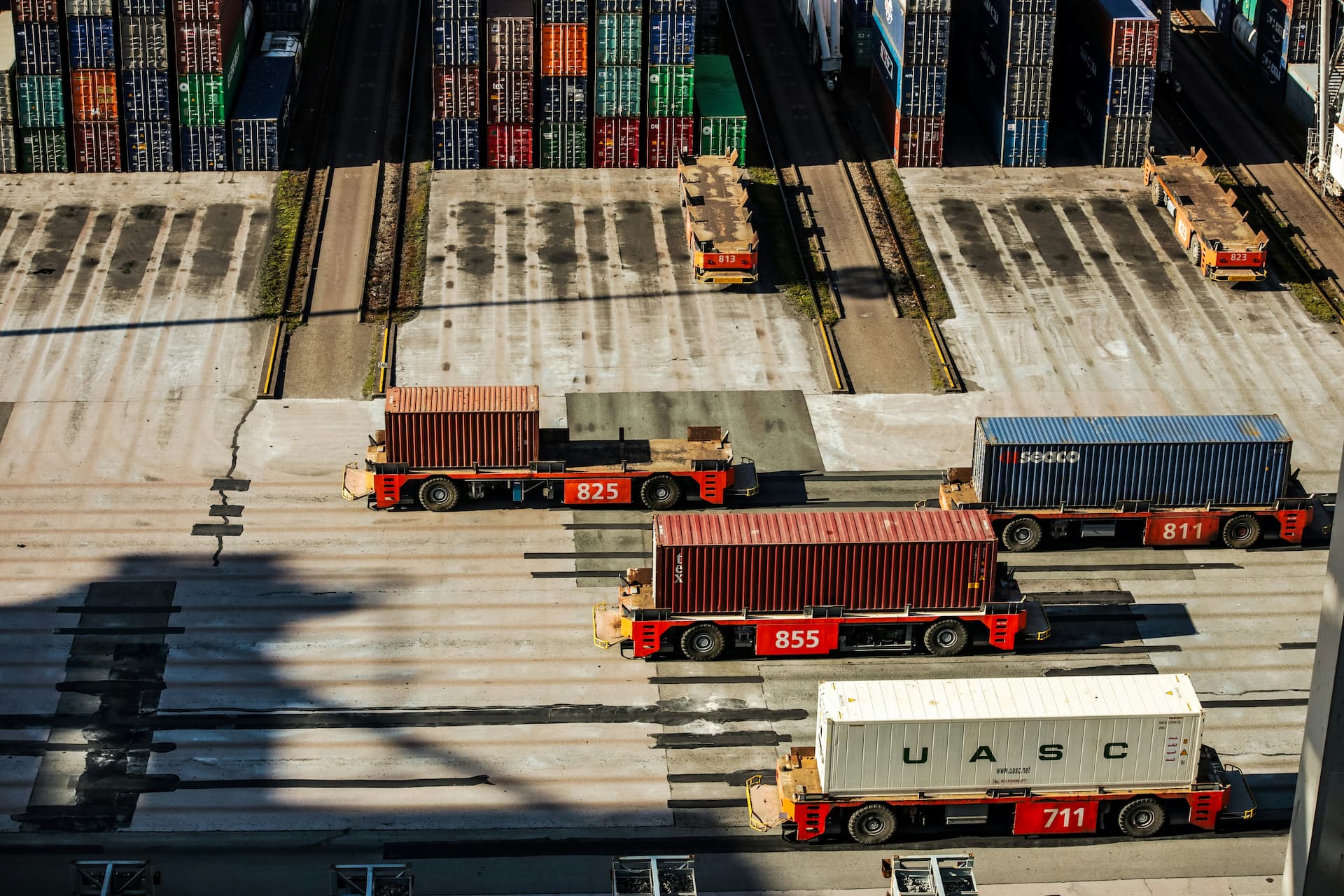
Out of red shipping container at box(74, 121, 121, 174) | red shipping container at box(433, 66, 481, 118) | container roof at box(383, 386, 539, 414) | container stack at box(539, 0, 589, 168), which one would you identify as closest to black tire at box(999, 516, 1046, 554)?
container roof at box(383, 386, 539, 414)

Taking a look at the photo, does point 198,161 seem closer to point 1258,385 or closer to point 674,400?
point 674,400

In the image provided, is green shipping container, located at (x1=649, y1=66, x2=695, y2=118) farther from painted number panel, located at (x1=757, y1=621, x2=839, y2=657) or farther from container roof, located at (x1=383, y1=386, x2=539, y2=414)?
painted number panel, located at (x1=757, y1=621, x2=839, y2=657)

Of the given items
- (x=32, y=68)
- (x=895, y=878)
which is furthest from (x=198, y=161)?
(x=895, y=878)

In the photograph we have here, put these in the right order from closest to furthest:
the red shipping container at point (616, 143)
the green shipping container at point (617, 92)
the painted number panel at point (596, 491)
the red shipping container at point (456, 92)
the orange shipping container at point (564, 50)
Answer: the painted number panel at point (596, 491)
the orange shipping container at point (564, 50)
the red shipping container at point (456, 92)
the green shipping container at point (617, 92)
the red shipping container at point (616, 143)

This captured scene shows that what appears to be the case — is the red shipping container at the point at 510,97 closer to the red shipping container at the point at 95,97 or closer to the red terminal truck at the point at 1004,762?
the red shipping container at the point at 95,97

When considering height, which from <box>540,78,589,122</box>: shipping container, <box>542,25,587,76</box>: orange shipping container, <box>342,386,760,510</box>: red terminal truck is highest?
<box>542,25,587,76</box>: orange shipping container

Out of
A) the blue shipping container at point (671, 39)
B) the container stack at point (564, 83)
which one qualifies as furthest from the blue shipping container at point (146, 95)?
the blue shipping container at point (671, 39)

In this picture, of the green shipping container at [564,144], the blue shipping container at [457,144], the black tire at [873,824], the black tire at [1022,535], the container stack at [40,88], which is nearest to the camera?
the black tire at [873,824]
